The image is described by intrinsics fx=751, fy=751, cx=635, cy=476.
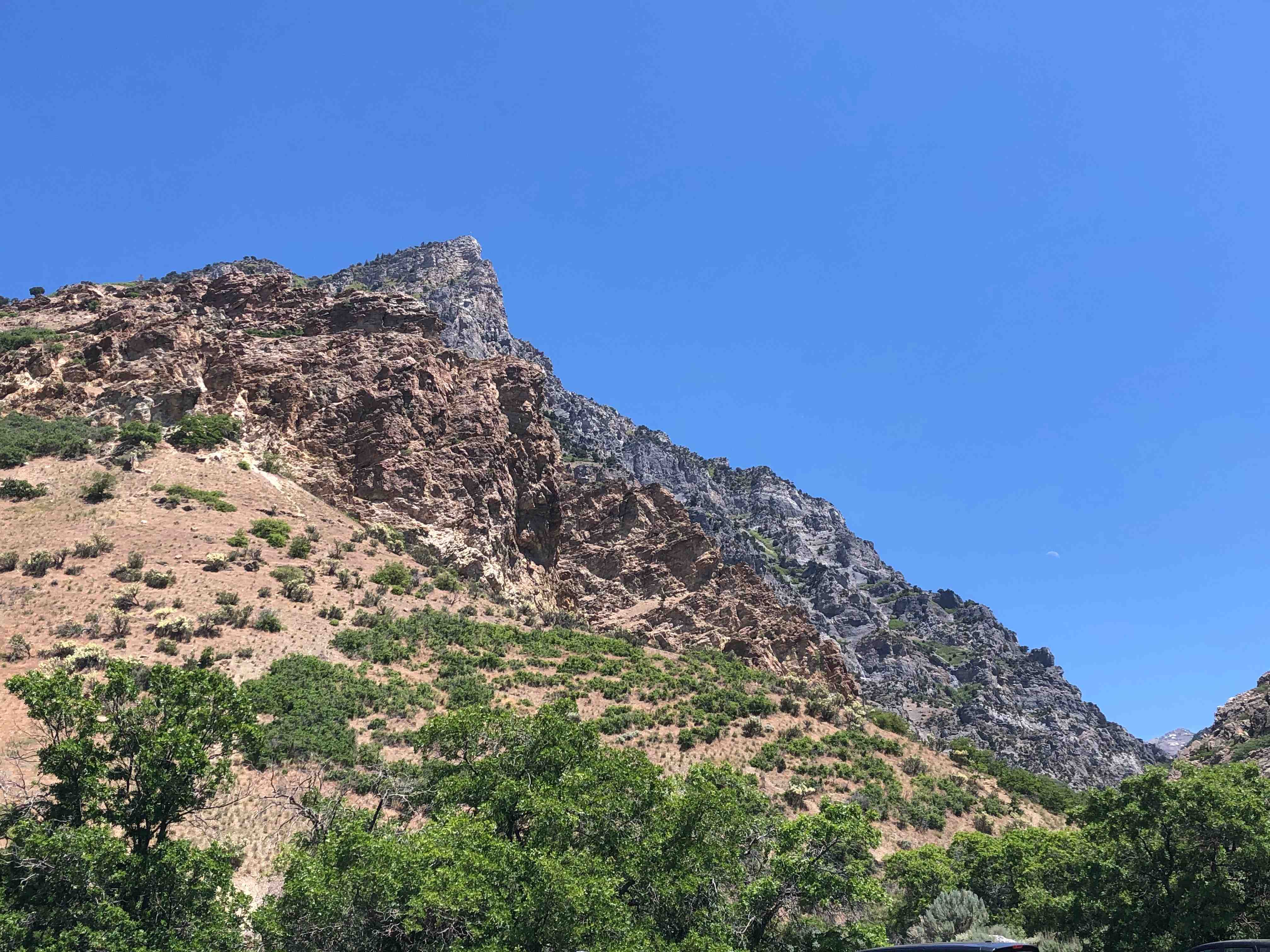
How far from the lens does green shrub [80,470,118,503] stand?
122 feet

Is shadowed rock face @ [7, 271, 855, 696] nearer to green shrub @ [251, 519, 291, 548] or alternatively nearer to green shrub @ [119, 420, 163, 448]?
green shrub @ [119, 420, 163, 448]

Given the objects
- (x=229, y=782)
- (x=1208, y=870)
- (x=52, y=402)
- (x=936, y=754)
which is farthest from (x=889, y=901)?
(x=52, y=402)

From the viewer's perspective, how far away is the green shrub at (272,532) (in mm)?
39281

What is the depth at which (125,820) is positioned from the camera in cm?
1251

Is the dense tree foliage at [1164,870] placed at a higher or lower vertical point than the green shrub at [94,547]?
lower

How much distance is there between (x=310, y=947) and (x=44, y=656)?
20778 mm

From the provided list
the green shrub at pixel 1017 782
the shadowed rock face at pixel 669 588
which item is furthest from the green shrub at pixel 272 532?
the green shrub at pixel 1017 782

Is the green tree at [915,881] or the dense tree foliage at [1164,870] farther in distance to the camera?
the green tree at [915,881]

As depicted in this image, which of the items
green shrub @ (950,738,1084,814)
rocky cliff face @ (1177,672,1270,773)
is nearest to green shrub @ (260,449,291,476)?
green shrub @ (950,738,1084,814)

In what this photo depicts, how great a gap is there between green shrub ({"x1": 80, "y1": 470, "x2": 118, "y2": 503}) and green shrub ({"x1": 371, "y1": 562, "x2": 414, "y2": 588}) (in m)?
13.5

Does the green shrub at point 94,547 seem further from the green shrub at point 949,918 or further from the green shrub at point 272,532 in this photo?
the green shrub at point 949,918

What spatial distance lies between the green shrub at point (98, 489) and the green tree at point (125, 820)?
28.9m

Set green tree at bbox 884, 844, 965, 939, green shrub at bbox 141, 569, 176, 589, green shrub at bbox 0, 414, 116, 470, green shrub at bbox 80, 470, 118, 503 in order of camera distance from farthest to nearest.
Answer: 1. green shrub at bbox 0, 414, 116, 470
2. green shrub at bbox 80, 470, 118, 503
3. green shrub at bbox 141, 569, 176, 589
4. green tree at bbox 884, 844, 965, 939

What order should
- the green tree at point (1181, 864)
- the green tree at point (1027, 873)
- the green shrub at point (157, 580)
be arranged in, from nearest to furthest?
the green tree at point (1181, 864), the green tree at point (1027, 873), the green shrub at point (157, 580)
